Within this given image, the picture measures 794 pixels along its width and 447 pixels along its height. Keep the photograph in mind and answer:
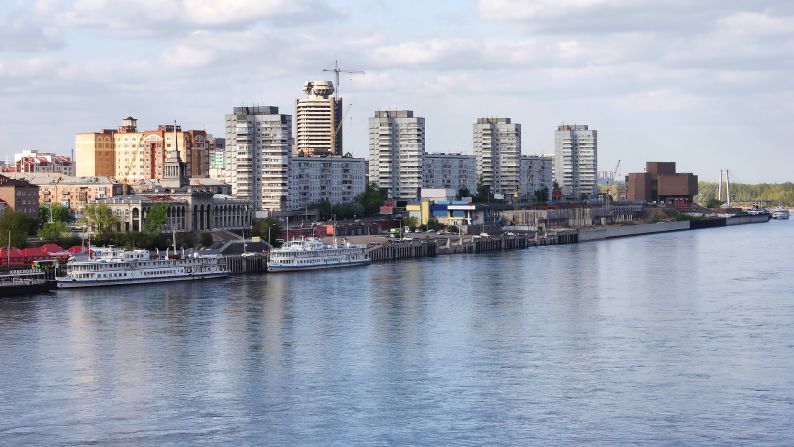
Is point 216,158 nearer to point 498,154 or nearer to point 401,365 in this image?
point 498,154

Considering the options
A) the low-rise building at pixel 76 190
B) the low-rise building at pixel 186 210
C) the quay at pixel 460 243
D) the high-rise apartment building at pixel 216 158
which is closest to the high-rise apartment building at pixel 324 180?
the high-rise apartment building at pixel 216 158

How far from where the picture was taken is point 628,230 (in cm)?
15000

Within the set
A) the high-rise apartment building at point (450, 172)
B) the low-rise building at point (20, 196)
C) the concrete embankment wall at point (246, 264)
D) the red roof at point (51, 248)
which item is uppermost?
the high-rise apartment building at point (450, 172)

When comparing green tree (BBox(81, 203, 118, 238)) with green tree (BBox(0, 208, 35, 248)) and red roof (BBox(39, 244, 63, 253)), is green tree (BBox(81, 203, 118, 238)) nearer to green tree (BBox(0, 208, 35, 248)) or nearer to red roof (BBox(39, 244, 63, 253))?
green tree (BBox(0, 208, 35, 248))

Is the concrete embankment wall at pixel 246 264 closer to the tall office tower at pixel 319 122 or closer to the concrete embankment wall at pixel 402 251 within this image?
the concrete embankment wall at pixel 402 251

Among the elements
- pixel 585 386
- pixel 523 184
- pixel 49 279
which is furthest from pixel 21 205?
pixel 523 184

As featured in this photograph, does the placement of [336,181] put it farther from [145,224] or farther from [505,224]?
[145,224]

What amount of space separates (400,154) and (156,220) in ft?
215

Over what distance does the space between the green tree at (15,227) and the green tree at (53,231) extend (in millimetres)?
1169

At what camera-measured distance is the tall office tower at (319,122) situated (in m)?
190

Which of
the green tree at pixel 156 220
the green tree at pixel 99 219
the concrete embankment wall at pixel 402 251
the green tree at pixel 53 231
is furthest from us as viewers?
the concrete embankment wall at pixel 402 251

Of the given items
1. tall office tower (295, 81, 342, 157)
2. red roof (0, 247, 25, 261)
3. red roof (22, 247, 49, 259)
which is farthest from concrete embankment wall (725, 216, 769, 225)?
red roof (0, 247, 25, 261)

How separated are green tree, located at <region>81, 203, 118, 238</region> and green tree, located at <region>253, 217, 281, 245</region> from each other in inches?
487

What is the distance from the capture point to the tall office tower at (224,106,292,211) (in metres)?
127
